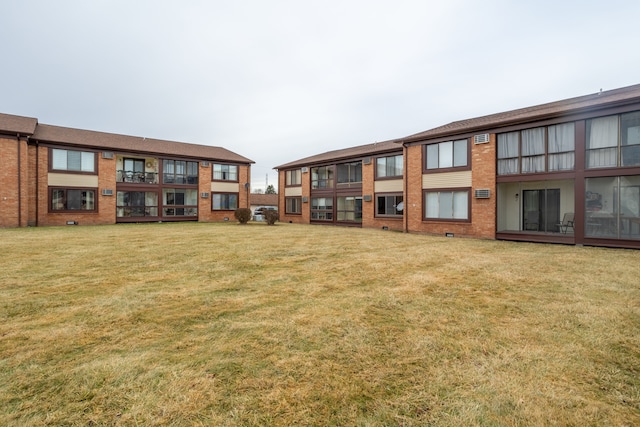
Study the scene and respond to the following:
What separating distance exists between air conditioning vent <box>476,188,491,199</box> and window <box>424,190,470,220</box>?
0.59 meters

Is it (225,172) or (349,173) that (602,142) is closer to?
(349,173)

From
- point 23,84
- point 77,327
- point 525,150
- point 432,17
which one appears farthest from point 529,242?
point 23,84

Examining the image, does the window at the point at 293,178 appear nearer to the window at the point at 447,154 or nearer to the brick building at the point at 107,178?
the brick building at the point at 107,178

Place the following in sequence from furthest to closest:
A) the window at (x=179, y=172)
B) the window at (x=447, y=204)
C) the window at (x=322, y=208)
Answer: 1. the window at (x=179, y=172)
2. the window at (x=322, y=208)
3. the window at (x=447, y=204)

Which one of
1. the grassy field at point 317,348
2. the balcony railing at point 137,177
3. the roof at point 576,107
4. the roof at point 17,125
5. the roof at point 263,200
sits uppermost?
the roof at point 17,125

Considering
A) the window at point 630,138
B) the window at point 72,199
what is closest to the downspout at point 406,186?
the window at point 630,138

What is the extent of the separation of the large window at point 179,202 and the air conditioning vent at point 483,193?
22.9 meters

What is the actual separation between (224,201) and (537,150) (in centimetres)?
2463

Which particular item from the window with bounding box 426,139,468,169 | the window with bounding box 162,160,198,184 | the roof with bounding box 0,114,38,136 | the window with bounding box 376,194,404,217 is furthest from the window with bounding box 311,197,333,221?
the roof with bounding box 0,114,38,136

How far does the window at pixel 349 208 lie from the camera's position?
22.5m

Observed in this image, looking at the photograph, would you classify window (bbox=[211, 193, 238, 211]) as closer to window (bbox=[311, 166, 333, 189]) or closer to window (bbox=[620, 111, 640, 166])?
window (bbox=[311, 166, 333, 189])

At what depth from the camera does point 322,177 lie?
25484 millimetres

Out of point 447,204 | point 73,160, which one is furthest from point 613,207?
point 73,160

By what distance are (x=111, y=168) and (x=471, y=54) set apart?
27.0 meters
